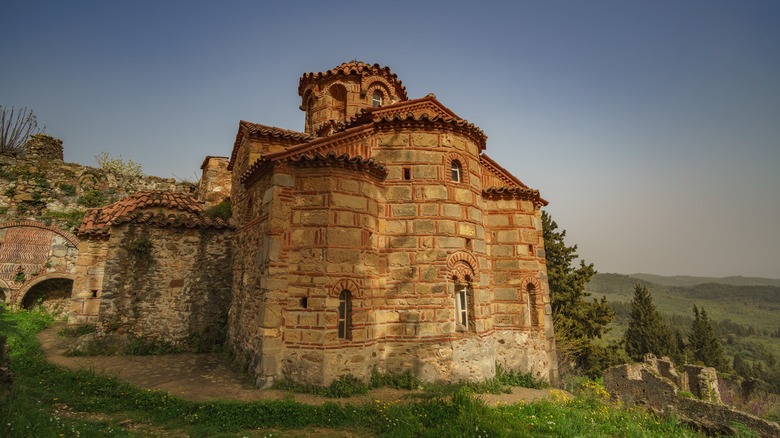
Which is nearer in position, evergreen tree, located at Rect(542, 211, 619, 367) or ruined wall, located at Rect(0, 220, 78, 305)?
ruined wall, located at Rect(0, 220, 78, 305)

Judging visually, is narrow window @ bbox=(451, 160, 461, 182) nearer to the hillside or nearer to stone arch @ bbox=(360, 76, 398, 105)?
stone arch @ bbox=(360, 76, 398, 105)

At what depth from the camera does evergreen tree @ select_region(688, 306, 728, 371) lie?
2931cm

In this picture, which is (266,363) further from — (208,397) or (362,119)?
(362,119)

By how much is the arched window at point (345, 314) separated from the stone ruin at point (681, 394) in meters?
9.03

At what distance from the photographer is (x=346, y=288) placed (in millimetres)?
8992

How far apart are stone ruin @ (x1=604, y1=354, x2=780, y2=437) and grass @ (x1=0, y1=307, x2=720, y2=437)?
360 cm

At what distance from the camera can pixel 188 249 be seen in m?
12.5

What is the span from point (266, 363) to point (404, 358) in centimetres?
337

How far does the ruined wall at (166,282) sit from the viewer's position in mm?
11398

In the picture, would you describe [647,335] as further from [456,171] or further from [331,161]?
[331,161]

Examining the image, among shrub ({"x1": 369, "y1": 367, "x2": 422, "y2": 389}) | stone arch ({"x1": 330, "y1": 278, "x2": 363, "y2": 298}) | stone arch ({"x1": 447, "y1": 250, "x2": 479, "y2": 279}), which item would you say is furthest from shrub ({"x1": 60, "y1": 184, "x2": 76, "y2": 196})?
stone arch ({"x1": 447, "y1": 250, "x2": 479, "y2": 279})

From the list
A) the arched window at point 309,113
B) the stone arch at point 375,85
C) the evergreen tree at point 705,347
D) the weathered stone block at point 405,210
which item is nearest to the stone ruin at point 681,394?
the weathered stone block at point 405,210

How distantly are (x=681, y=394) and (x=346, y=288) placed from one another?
14510mm

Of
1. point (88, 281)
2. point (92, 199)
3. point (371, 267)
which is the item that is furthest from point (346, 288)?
point (92, 199)
